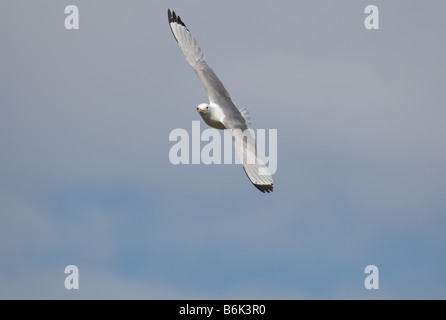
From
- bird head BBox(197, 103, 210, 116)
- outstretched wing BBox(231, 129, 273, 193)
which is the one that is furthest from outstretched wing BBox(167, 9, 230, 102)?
outstretched wing BBox(231, 129, 273, 193)

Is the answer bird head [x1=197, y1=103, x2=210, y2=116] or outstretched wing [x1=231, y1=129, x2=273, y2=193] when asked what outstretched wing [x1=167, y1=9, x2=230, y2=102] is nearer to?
bird head [x1=197, y1=103, x2=210, y2=116]

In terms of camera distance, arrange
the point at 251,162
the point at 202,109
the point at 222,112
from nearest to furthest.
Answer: the point at 251,162 → the point at 202,109 → the point at 222,112

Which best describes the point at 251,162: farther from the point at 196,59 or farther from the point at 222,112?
the point at 196,59

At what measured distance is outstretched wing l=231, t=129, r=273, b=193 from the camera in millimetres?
10273

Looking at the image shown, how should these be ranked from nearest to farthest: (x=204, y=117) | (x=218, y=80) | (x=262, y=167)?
(x=262, y=167), (x=204, y=117), (x=218, y=80)

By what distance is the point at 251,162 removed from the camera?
1057 centimetres

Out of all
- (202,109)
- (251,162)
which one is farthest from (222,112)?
(251,162)

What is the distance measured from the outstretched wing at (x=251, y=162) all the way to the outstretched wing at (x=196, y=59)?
1.05 metres

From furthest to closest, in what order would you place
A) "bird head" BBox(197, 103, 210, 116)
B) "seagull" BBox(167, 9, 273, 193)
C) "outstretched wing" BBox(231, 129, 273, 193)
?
"bird head" BBox(197, 103, 210, 116)
"seagull" BBox(167, 9, 273, 193)
"outstretched wing" BBox(231, 129, 273, 193)

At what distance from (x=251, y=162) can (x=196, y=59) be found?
2652 millimetres

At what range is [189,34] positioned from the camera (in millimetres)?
12820

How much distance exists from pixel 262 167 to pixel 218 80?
2.24 m
